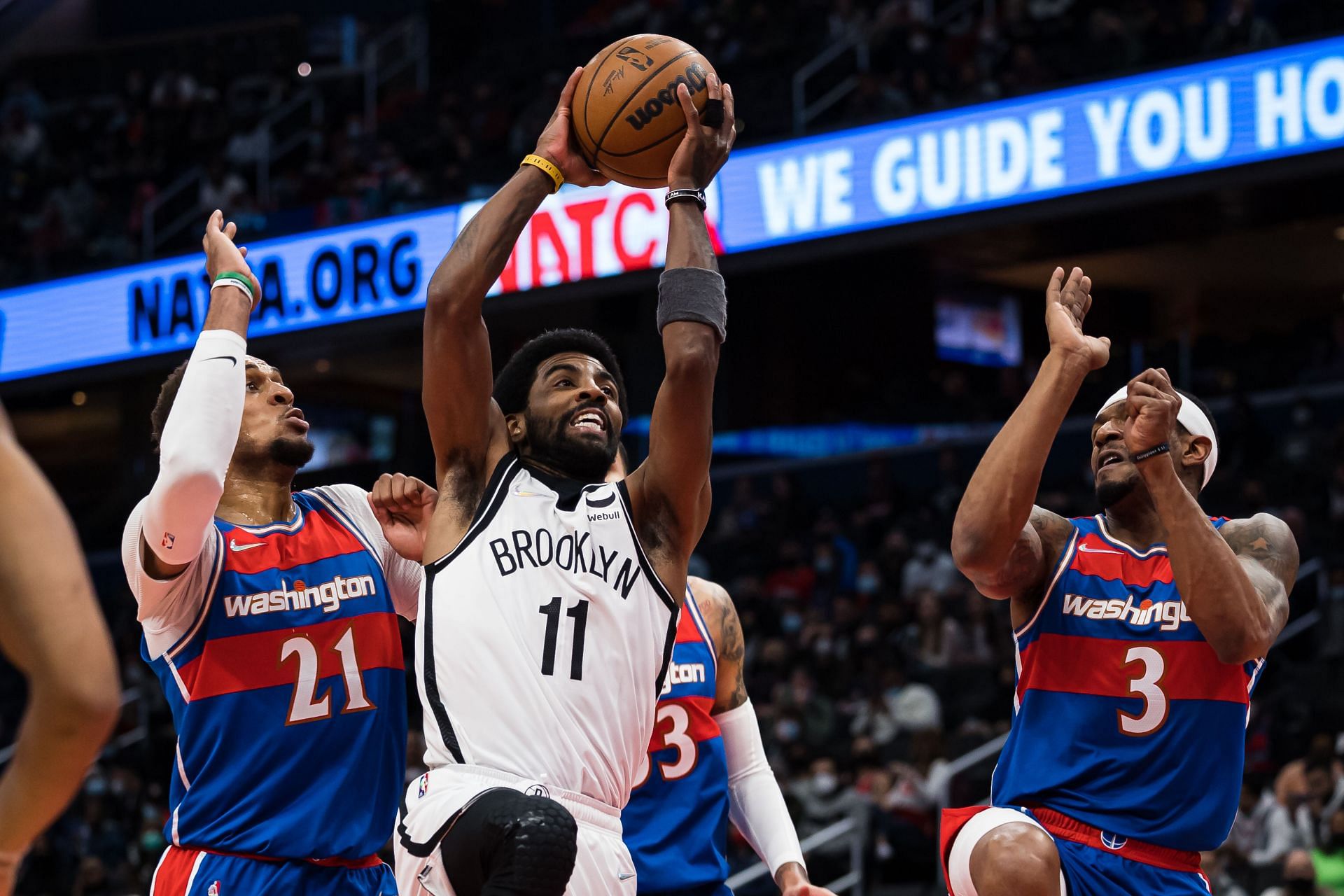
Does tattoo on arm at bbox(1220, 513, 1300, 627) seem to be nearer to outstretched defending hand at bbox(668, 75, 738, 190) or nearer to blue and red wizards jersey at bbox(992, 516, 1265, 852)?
blue and red wizards jersey at bbox(992, 516, 1265, 852)

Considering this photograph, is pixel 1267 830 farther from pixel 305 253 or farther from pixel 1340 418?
pixel 305 253

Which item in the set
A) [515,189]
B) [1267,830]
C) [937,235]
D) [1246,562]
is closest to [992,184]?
[937,235]

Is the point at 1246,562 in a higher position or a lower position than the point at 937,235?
lower

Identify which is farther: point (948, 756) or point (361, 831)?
point (948, 756)

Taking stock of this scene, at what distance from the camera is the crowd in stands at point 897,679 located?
10.9 meters

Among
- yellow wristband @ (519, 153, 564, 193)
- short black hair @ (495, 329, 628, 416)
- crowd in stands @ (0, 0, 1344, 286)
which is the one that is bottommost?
short black hair @ (495, 329, 628, 416)

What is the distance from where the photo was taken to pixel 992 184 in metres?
13.2

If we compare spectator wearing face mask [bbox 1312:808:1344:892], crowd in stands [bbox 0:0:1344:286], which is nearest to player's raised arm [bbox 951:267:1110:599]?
spectator wearing face mask [bbox 1312:808:1344:892]

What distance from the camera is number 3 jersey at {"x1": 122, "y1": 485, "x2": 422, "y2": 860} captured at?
14.4ft

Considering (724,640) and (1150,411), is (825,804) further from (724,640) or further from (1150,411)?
(1150,411)

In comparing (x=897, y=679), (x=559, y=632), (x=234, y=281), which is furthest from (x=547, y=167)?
(x=897, y=679)

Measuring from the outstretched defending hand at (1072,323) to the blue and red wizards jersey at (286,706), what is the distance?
2.02 m

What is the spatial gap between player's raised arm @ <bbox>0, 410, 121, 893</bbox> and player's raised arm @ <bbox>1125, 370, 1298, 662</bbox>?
3053 mm

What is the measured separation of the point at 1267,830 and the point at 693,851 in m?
6.09
